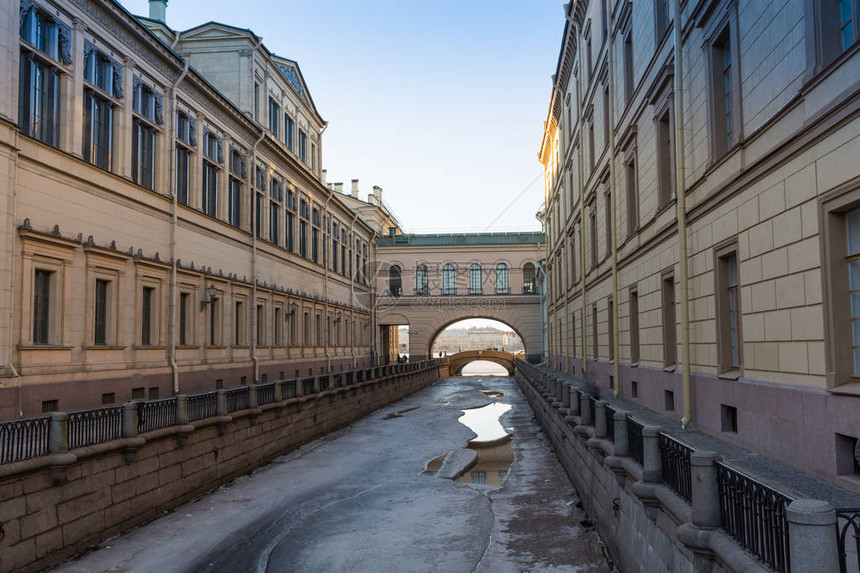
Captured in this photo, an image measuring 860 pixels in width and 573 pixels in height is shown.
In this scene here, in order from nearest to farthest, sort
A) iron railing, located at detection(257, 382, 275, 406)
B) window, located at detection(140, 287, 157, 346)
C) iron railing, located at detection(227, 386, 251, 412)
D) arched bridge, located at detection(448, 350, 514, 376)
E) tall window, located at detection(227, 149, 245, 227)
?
iron railing, located at detection(227, 386, 251, 412)
window, located at detection(140, 287, 157, 346)
iron railing, located at detection(257, 382, 275, 406)
tall window, located at detection(227, 149, 245, 227)
arched bridge, located at detection(448, 350, 514, 376)

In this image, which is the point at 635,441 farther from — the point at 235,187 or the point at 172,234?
the point at 235,187

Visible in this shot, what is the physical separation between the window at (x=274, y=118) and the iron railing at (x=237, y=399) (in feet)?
54.0

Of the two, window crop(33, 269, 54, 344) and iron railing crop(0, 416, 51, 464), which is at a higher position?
window crop(33, 269, 54, 344)

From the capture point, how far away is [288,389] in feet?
74.0

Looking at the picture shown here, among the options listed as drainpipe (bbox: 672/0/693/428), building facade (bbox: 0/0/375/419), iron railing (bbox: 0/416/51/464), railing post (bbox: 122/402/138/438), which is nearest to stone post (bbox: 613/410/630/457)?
drainpipe (bbox: 672/0/693/428)

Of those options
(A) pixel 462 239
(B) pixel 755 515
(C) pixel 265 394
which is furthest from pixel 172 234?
(A) pixel 462 239

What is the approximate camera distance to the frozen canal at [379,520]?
1067 cm

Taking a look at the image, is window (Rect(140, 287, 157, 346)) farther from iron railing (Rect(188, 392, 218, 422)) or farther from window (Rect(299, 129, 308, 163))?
window (Rect(299, 129, 308, 163))

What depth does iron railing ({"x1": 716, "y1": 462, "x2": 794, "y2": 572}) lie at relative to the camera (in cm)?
452

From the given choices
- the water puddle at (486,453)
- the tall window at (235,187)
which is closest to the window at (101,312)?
the water puddle at (486,453)

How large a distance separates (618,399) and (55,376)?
13353 millimetres

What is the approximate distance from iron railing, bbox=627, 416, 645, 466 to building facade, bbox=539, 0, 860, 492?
1.62 metres

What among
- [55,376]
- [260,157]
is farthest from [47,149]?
[260,157]

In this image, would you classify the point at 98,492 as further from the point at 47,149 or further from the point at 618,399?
the point at 618,399
